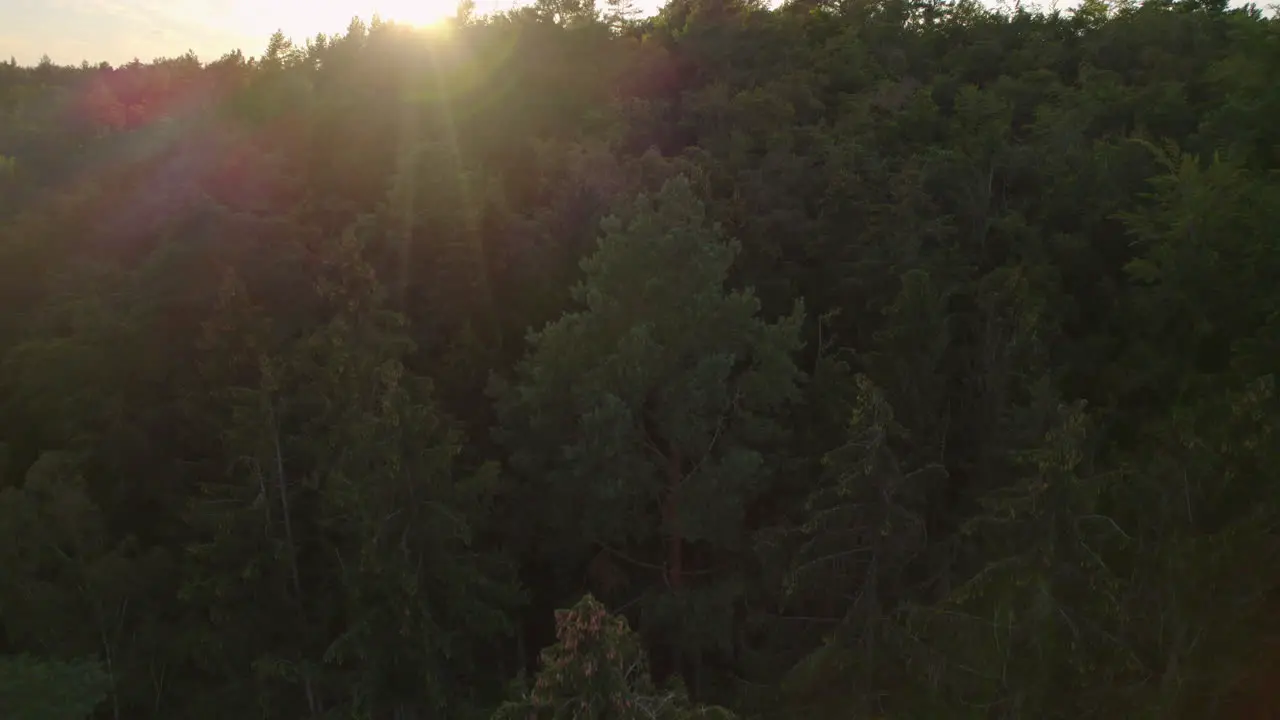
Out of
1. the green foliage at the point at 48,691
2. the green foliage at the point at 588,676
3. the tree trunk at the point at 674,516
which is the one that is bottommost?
the tree trunk at the point at 674,516

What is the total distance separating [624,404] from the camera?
A: 58.1 feet

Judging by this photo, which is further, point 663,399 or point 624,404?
point 663,399

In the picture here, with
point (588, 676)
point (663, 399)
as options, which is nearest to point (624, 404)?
point (663, 399)

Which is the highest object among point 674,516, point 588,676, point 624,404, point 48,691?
point 588,676

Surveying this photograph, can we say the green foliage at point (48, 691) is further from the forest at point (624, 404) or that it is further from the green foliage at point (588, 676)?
the green foliage at point (588, 676)

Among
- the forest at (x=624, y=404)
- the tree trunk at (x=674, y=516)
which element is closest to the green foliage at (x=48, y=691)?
the forest at (x=624, y=404)

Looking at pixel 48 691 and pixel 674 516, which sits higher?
pixel 48 691

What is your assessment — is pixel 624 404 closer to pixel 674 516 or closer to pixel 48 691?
pixel 674 516

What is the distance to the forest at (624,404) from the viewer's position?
11.7m

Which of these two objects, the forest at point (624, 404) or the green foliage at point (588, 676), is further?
the forest at point (624, 404)

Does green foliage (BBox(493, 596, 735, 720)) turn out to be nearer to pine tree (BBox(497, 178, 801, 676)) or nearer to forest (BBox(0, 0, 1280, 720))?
forest (BBox(0, 0, 1280, 720))

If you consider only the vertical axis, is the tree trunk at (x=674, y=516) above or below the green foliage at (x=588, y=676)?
below

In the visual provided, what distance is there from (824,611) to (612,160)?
Answer: 1379 centimetres

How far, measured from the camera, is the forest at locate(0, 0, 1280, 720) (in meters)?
11.7
